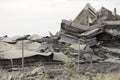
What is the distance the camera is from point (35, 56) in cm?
1853

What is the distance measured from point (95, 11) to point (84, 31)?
2.69 m

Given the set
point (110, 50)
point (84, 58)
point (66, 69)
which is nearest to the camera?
point (66, 69)

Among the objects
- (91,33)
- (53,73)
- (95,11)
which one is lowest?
(53,73)

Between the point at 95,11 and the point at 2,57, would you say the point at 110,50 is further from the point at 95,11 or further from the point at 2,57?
the point at 2,57

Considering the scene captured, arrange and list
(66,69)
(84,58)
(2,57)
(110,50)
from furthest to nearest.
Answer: (110,50)
(84,58)
(2,57)
(66,69)

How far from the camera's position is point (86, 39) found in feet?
72.7

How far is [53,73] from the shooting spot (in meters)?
14.6

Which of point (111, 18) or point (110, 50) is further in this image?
point (111, 18)

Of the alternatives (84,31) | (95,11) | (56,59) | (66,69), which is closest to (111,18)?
(95,11)

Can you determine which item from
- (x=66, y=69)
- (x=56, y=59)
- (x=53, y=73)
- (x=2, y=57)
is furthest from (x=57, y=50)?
(x=66, y=69)

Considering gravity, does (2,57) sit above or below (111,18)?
below

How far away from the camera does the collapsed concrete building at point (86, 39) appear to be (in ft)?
68.4

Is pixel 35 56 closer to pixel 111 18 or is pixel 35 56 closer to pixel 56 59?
pixel 56 59

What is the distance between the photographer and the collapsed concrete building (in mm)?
20844
